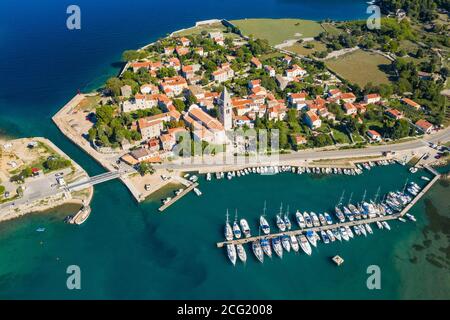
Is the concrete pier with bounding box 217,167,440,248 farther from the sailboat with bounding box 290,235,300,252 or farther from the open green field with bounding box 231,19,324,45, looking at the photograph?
the open green field with bounding box 231,19,324,45

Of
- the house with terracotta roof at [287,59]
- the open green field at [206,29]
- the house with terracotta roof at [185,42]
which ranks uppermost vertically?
the open green field at [206,29]

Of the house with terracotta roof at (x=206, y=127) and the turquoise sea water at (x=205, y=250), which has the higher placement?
the house with terracotta roof at (x=206, y=127)

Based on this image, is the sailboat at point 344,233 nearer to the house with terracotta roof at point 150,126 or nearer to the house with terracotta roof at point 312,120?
the house with terracotta roof at point 312,120

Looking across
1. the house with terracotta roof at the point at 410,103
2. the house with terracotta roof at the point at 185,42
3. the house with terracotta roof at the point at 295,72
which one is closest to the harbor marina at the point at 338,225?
the house with terracotta roof at the point at 410,103

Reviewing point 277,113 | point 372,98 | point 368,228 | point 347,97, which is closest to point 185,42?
point 277,113

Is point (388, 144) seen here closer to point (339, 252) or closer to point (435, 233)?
point (435, 233)
